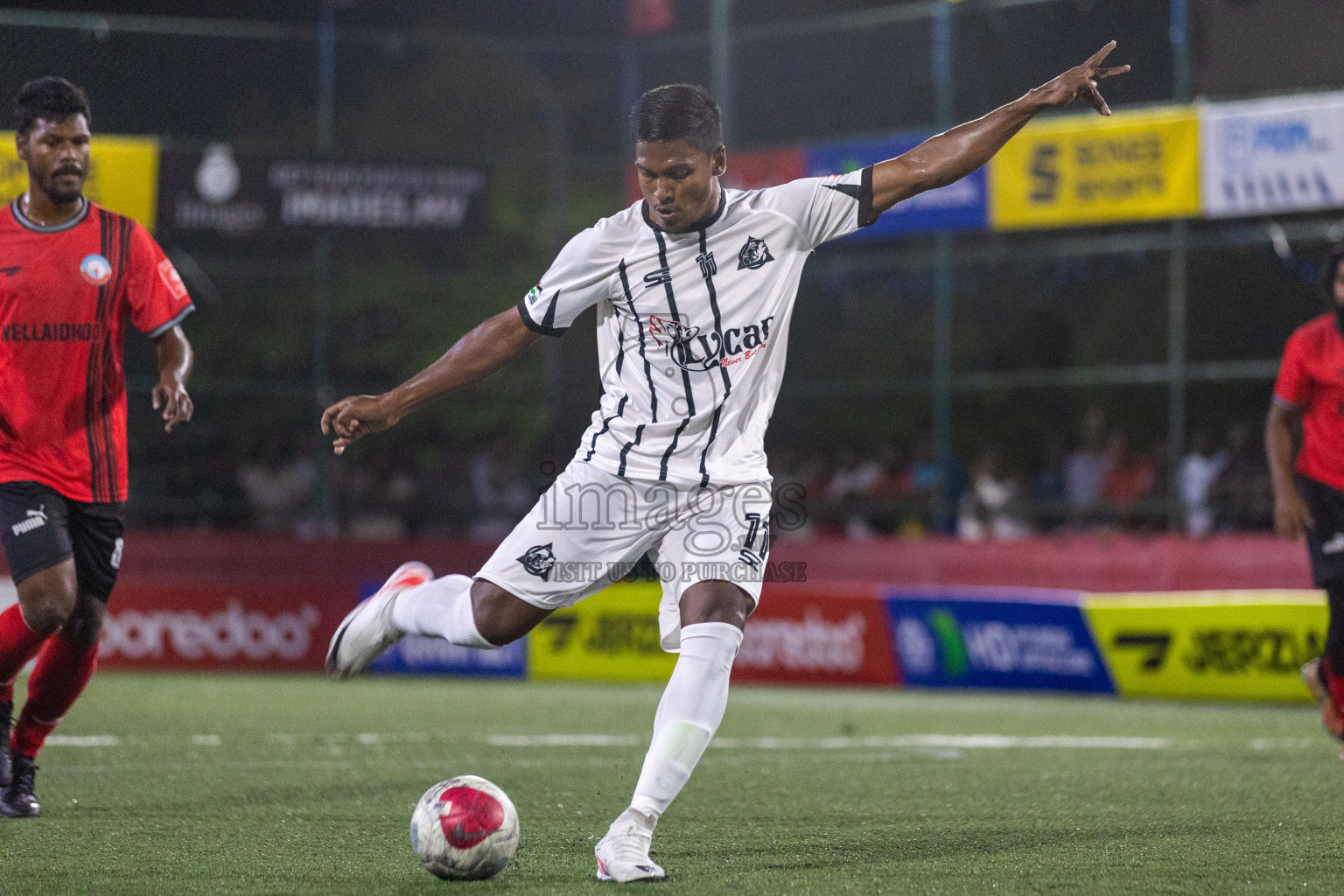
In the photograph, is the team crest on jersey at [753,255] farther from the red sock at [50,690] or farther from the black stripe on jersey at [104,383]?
the red sock at [50,690]

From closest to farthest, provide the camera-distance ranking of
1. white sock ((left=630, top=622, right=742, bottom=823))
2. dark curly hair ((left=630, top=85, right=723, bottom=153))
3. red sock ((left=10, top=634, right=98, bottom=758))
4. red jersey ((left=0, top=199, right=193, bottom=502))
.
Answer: white sock ((left=630, top=622, right=742, bottom=823)) → dark curly hair ((left=630, top=85, right=723, bottom=153)) → red jersey ((left=0, top=199, right=193, bottom=502)) → red sock ((left=10, top=634, right=98, bottom=758))

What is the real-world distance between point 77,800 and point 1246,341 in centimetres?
1178

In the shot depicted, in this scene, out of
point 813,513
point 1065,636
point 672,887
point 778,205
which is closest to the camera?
point 672,887

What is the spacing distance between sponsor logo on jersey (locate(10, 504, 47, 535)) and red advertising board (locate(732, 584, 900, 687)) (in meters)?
8.55

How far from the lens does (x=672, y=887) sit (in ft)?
14.8

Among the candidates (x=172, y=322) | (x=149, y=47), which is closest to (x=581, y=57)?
(x=149, y=47)

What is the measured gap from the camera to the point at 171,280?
20.7 ft

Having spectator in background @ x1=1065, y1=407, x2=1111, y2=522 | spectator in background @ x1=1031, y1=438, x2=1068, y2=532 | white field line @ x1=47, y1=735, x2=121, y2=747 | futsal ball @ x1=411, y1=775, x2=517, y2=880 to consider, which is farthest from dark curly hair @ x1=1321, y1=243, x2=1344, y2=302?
spectator in background @ x1=1065, y1=407, x2=1111, y2=522

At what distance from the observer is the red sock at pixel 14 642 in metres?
5.93

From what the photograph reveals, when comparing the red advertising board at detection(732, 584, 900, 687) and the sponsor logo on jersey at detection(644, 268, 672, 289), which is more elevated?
the sponsor logo on jersey at detection(644, 268, 672, 289)

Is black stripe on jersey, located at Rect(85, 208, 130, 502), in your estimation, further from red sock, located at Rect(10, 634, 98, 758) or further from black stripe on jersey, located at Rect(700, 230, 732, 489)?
black stripe on jersey, located at Rect(700, 230, 732, 489)

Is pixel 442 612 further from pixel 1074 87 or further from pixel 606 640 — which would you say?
pixel 606 640

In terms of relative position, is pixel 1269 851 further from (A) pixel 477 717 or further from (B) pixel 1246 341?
(B) pixel 1246 341

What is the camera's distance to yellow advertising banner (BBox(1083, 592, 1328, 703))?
11.9m
